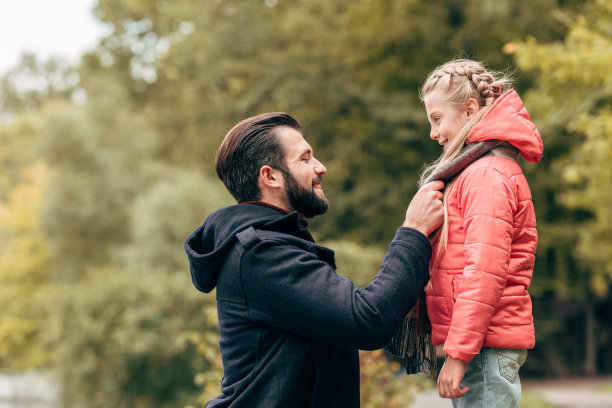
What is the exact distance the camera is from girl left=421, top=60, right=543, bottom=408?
6.70ft

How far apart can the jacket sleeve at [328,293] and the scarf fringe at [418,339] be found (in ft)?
0.85

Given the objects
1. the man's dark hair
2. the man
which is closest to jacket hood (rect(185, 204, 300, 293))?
the man

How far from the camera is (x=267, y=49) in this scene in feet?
54.5

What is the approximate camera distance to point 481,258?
205 cm

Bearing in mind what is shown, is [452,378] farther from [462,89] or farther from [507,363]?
[462,89]

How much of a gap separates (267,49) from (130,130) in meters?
6.64

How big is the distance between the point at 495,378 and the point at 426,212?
565mm

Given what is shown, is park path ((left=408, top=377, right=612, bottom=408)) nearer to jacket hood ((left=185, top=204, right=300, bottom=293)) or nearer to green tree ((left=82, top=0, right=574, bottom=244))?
green tree ((left=82, top=0, right=574, bottom=244))

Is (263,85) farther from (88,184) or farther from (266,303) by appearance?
(266,303)

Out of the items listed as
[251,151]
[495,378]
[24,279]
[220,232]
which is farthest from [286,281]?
[24,279]

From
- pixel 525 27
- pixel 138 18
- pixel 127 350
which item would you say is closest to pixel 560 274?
pixel 525 27

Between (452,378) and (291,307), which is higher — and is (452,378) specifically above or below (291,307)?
below

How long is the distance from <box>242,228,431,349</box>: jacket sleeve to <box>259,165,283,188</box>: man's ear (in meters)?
0.27

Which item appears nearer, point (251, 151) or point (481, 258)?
point (481, 258)
